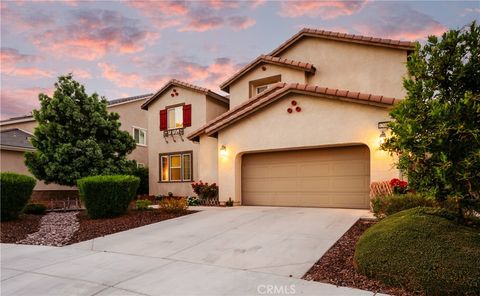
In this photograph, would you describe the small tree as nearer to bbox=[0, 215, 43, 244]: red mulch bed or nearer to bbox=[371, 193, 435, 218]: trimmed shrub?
bbox=[371, 193, 435, 218]: trimmed shrub

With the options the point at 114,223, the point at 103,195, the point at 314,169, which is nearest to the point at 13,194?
the point at 103,195

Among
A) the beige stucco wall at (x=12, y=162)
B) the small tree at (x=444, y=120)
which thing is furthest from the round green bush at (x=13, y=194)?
the small tree at (x=444, y=120)

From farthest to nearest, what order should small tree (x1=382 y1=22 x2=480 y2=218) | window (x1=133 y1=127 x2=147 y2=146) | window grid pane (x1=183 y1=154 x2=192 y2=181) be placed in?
window (x1=133 y1=127 x2=147 y2=146) → window grid pane (x1=183 y1=154 x2=192 y2=181) → small tree (x1=382 y1=22 x2=480 y2=218)

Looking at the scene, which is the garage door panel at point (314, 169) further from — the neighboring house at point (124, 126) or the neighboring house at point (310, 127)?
the neighboring house at point (124, 126)

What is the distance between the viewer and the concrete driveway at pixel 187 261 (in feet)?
15.0

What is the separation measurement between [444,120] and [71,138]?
15.1 metres

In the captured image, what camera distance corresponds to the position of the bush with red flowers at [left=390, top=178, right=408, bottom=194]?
9.34 meters

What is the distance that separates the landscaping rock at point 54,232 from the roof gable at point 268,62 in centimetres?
1020

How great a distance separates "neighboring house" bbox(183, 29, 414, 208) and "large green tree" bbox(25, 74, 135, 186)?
4527 mm

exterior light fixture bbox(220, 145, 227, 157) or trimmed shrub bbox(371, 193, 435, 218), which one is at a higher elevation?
exterior light fixture bbox(220, 145, 227, 157)

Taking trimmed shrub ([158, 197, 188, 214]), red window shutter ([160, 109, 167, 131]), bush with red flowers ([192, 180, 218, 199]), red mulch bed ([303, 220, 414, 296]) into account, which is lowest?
red mulch bed ([303, 220, 414, 296])

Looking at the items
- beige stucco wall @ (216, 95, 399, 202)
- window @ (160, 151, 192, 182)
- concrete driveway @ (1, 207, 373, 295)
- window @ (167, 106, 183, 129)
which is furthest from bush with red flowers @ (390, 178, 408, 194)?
window @ (167, 106, 183, 129)

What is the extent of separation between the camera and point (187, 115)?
1878cm

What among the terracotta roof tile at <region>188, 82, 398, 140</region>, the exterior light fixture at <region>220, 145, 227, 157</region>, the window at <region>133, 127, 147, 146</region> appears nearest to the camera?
the terracotta roof tile at <region>188, 82, 398, 140</region>
